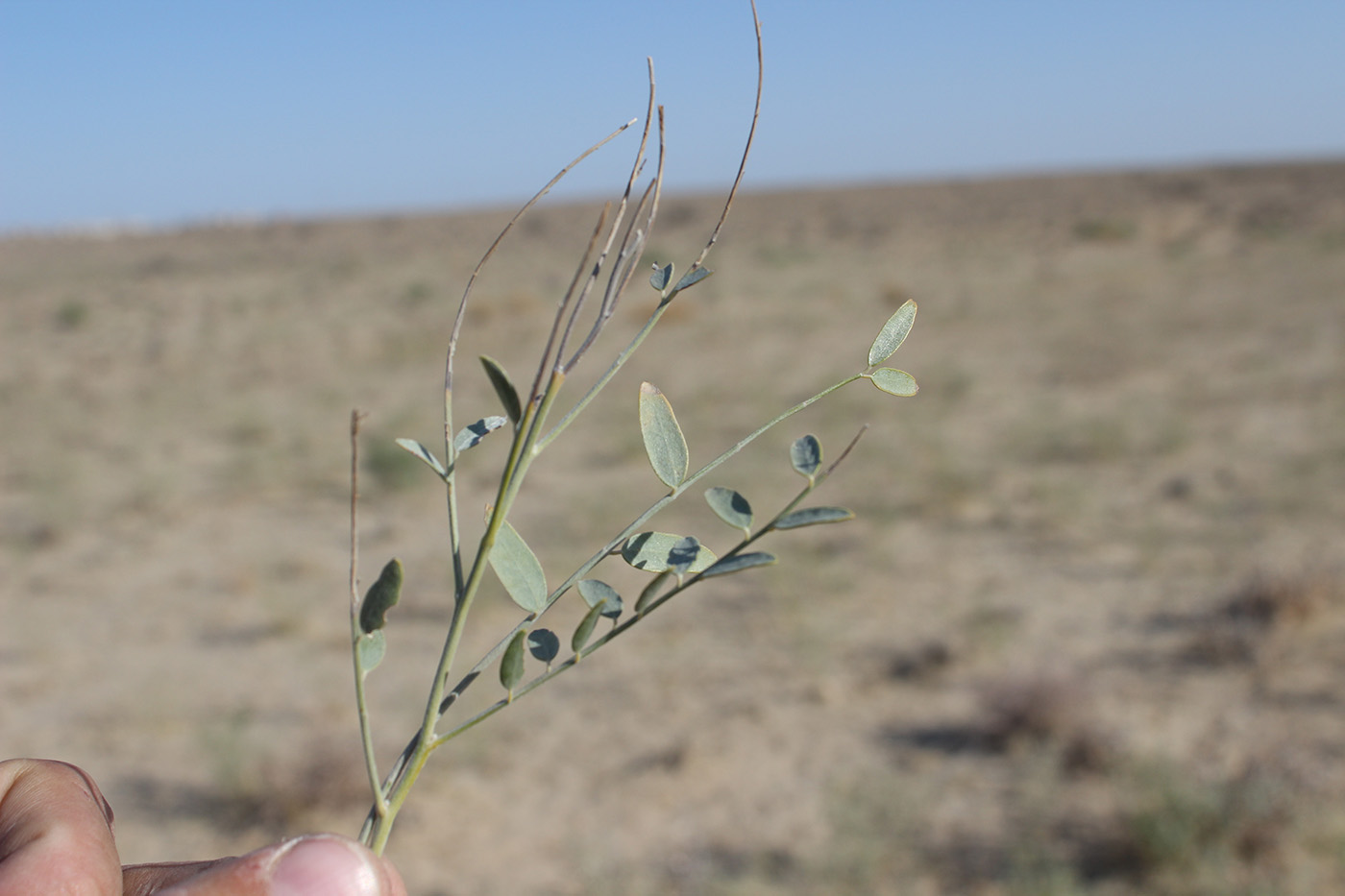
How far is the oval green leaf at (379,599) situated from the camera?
0.57 m

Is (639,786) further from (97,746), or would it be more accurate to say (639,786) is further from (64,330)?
(64,330)

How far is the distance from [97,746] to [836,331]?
10.5m

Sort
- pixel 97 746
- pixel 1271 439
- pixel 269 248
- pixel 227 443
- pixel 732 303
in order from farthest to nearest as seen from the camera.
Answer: pixel 269 248 → pixel 732 303 → pixel 227 443 → pixel 1271 439 → pixel 97 746

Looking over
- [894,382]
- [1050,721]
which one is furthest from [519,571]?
[1050,721]

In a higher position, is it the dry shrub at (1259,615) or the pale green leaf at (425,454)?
the pale green leaf at (425,454)

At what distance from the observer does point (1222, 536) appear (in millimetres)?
5719

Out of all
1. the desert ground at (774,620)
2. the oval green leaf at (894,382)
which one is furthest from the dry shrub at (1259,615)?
the oval green leaf at (894,382)

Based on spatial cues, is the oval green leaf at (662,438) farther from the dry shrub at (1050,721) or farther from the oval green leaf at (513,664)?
the dry shrub at (1050,721)

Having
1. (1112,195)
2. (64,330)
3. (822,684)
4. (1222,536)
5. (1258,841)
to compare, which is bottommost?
(64,330)

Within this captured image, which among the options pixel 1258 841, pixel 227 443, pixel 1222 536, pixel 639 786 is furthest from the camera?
pixel 227 443

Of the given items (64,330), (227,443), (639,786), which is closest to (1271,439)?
(639,786)

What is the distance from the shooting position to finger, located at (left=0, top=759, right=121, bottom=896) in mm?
777

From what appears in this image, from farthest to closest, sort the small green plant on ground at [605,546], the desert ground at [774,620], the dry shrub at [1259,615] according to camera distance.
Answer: the dry shrub at [1259,615] → the desert ground at [774,620] → the small green plant on ground at [605,546]

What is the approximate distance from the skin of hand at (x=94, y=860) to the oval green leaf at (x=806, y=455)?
42cm
